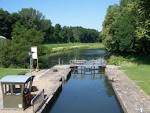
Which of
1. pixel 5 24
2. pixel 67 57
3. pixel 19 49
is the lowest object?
A: pixel 67 57

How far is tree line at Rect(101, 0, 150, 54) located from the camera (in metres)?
46.4

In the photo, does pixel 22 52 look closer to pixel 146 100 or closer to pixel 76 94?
pixel 76 94

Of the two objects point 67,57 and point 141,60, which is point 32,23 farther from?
point 141,60

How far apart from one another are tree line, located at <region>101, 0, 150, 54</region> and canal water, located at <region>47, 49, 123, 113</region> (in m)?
8.78

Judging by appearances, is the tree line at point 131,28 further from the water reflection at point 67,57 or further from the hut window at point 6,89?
the hut window at point 6,89

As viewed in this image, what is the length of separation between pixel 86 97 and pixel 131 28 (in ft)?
86.5

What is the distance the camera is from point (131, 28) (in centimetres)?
5556

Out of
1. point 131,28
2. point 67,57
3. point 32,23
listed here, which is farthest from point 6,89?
point 32,23

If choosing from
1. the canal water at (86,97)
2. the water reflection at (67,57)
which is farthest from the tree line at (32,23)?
the canal water at (86,97)

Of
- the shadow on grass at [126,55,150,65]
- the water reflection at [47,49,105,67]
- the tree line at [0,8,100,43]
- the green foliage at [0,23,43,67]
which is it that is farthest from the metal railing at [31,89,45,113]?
the tree line at [0,8,100,43]

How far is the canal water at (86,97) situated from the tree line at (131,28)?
8.78 metres

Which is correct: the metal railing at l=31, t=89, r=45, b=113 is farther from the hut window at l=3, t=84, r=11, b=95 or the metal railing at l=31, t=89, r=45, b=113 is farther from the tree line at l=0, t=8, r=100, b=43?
the tree line at l=0, t=8, r=100, b=43

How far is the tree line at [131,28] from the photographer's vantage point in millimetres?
46434

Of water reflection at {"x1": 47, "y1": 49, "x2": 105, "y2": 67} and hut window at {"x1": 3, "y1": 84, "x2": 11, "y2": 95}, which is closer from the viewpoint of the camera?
hut window at {"x1": 3, "y1": 84, "x2": 11, "y2": 95}
